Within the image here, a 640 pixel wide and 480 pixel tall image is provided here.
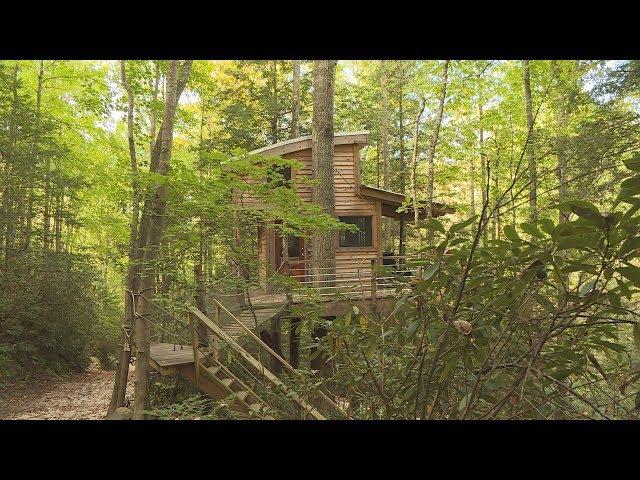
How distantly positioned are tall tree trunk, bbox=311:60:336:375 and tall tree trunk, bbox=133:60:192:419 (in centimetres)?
285

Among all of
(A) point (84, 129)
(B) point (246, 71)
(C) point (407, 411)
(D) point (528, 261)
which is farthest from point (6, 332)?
(B) point (246, 71)

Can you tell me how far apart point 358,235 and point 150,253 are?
6926 millimetres

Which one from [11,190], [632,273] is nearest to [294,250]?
[11,190]

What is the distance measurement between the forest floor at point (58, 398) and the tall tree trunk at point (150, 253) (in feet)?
7.79

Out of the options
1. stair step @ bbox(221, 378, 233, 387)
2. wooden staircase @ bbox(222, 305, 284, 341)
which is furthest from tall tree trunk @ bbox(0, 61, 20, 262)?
stair step @ bbox(221, 378, 233, 387)

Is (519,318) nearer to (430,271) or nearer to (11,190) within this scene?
(430,271)

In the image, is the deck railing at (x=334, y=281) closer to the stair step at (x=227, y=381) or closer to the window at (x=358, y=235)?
the window at (x=358, y=235)

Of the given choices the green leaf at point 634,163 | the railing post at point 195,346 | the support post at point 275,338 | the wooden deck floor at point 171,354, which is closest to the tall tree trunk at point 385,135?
the support post at point 275,338

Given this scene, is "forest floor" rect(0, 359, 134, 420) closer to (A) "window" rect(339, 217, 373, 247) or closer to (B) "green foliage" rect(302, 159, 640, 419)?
(A) "window" rect(339, 217, 373, 247)

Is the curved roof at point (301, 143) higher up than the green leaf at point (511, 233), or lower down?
higher up

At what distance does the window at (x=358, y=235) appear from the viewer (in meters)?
12.2
